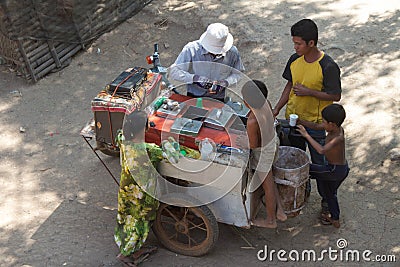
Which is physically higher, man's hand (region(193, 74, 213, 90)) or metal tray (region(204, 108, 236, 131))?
metal tray (region(204, 108, 236, 131))

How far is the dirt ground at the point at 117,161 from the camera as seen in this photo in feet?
15.4

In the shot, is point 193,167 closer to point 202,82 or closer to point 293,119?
point 293,119

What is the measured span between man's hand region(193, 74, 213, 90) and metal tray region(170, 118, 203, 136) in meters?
0.71

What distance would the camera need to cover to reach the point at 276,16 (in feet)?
27.3

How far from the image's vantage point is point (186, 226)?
443cm

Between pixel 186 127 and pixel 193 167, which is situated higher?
pixel 186 127

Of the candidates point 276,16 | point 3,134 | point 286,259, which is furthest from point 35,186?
point 276,16

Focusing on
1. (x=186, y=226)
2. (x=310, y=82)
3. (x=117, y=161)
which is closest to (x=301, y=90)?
(x=310, y=82)

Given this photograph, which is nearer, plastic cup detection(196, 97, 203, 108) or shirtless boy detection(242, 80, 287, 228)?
shirtless boy detection(242, 80, 287, 228)

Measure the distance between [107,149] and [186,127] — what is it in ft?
4.83

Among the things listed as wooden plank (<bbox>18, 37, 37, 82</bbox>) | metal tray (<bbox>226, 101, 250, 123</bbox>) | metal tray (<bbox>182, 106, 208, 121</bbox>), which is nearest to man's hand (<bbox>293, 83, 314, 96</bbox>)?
metal tray (<bbox>226, 101, 250, 123</bbox>)

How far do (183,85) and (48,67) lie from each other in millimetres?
3020

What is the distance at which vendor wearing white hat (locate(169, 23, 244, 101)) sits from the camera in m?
4.91

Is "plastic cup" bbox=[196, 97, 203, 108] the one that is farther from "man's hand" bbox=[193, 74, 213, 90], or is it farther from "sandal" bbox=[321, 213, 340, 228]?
"sandal" bbox=[321, 213, 340, 228]
